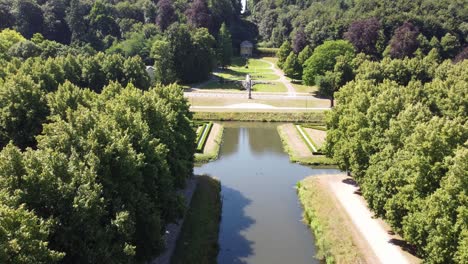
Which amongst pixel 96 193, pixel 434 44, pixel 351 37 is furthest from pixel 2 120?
pixel 434 44

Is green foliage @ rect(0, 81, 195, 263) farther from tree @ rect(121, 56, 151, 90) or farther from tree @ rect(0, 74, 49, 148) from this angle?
tree @ rect(121, 56, 151, 90)

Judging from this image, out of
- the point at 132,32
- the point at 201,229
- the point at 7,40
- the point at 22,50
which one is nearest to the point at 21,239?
the point at 201,229

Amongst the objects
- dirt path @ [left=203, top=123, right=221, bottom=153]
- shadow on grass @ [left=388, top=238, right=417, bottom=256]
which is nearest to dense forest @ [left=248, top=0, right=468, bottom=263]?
shadow on grass @ [left=388, top=238, right=417, bottom=256]

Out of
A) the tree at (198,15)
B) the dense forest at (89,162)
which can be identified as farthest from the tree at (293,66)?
the dense forest at (89,162)

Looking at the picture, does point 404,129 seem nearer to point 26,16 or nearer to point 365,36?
point 365,36

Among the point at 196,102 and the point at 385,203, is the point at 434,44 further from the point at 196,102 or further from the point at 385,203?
the point at 385,203

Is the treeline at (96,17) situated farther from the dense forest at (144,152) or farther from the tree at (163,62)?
the tree at (163,62)

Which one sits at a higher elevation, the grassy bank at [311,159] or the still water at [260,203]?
the grassy bank at [311,159]
